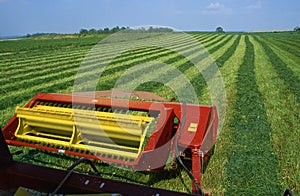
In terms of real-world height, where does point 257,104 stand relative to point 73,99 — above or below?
below

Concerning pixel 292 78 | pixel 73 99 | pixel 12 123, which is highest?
pixel 73 99

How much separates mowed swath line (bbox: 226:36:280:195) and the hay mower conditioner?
471mm

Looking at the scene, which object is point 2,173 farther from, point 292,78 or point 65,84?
point 292,78

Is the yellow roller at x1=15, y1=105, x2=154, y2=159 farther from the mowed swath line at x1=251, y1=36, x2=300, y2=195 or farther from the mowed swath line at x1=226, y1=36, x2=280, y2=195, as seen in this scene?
the mowed swath line at x1=251, y1=36, x2=300, y2=195

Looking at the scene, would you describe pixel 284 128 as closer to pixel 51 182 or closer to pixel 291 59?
pixel 51 182

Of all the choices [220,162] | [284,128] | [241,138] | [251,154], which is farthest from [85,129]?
[284,128]

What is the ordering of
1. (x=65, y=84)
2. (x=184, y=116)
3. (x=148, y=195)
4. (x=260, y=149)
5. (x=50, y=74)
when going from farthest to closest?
(x=50, y=74), (x=65, y=84), (x=260, y=149), (x=184, y=116), (x=148, y=195)

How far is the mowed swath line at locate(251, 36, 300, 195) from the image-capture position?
3.47 m

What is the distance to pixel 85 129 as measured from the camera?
3.31 m

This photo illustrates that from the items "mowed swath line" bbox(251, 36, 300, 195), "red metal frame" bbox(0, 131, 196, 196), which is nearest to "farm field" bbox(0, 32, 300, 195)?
"mowed swath line" bbox(251, 36, 300, 195)

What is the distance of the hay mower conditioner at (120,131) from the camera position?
3004mm

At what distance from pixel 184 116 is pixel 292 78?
7.73 metres

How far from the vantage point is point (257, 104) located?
255 inches

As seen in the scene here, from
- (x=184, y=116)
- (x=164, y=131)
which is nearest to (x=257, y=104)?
(x=184, y=116)
